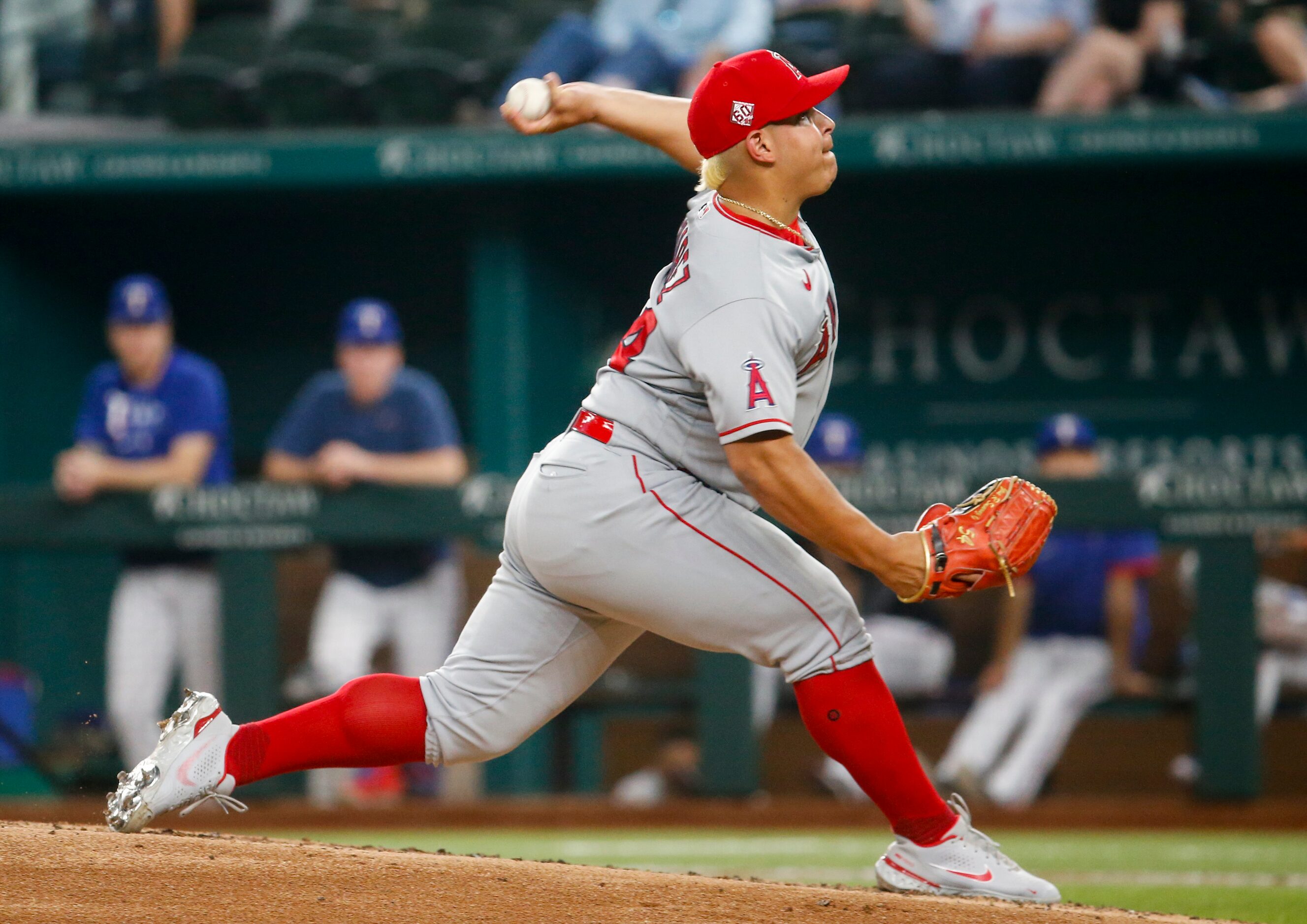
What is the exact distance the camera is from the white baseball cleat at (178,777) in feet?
8.76

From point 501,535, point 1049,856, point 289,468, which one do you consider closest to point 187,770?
point 1049,856

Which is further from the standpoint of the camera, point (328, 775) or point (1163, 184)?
point (1163, 184)

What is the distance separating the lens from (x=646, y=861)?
15.1 feet

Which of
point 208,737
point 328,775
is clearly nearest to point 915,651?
point 328,775

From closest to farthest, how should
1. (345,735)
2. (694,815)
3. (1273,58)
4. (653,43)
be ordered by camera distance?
(345,735)
(694,815)
(1273,58)
(653,43)

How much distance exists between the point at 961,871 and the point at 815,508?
703 mm

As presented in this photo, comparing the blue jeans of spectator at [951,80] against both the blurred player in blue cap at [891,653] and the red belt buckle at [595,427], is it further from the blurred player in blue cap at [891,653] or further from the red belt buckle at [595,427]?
the red belt buckle at [595,427]

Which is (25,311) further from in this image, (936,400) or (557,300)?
(936,400)

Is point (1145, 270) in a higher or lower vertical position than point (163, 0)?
lower

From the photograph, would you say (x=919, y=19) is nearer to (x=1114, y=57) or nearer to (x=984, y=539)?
(x=1114, y=57)

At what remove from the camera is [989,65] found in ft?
24.2

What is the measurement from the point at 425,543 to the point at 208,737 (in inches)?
122

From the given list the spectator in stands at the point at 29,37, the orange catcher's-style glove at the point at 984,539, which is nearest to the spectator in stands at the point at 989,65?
the spectator in stands at the point at 29,37

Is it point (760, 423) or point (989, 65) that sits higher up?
point (989, 65)
